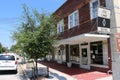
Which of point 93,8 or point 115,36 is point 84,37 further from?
point 115,36

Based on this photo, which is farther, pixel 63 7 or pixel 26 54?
pixel 63 7

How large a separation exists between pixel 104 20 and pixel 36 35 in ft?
27.7

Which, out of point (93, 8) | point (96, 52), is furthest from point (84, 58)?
point (93, 8)

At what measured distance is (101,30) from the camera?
5551 millimetres

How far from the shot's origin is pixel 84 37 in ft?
49.1

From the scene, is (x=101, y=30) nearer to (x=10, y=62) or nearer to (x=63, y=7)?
(x=10, y=62)

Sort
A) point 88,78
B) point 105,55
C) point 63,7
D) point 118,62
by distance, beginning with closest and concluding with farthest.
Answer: point 118,62, point 88,78, point 105,55, point 63,7

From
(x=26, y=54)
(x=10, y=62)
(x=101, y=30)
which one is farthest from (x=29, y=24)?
(x=101, y=30)

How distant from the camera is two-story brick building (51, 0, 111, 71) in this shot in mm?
15445

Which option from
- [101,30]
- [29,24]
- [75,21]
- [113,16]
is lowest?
[101,30]

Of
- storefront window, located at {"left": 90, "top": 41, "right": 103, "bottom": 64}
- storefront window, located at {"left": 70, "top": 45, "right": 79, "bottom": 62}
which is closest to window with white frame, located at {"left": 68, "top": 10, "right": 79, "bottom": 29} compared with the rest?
storefront window, located at {"left": 70, "top": 45, "right": 79, "bottom": 62}

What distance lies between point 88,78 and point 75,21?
29.2ft

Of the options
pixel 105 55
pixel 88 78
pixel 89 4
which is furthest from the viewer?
pixel 89 4

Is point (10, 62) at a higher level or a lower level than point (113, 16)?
lower
